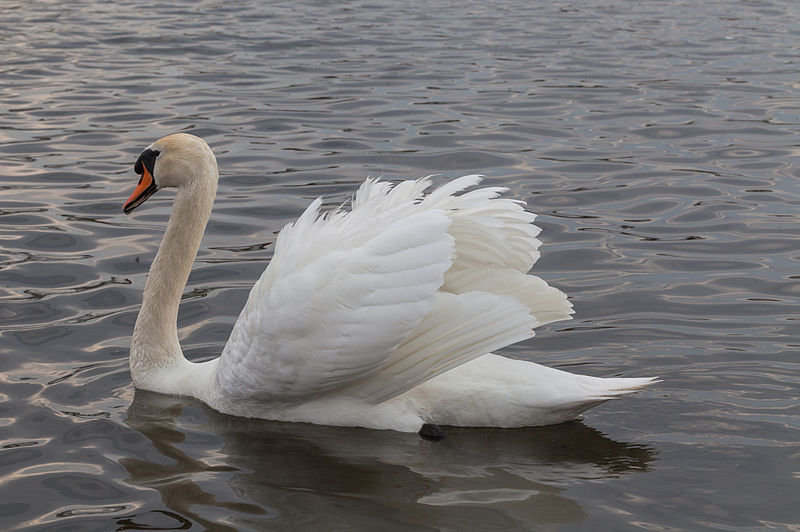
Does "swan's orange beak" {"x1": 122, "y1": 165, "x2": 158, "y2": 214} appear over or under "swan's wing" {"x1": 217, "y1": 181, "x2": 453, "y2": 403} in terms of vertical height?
over

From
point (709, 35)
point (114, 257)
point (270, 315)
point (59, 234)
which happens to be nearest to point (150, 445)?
point (270, 315)

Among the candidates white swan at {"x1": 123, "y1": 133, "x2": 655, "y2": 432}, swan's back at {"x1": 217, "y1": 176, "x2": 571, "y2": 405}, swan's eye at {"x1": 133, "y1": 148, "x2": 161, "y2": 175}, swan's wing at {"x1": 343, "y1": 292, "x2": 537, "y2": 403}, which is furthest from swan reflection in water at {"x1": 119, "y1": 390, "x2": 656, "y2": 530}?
swan's eye at {"x1": 133, "y1": 148, "x2": 161, "y2": 175}

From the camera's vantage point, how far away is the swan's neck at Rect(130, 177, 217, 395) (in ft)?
19.8

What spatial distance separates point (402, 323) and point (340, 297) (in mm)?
294

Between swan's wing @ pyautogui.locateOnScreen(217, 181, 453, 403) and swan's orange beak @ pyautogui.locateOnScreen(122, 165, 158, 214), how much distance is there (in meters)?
1.26

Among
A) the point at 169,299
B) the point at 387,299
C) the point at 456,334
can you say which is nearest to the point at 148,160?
the point at 169,299

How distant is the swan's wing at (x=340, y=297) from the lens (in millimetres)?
4914

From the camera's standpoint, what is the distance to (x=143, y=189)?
633 centimetres

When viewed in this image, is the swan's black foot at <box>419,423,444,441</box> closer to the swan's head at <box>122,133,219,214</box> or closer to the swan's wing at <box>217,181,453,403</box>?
the swan's wing at <box>217,181,453,403</box>

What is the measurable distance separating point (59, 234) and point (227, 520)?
432 centimetres

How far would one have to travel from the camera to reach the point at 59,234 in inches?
325

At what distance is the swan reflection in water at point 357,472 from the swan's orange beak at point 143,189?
1245mm

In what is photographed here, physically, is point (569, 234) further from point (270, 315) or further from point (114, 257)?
point (270, 315)

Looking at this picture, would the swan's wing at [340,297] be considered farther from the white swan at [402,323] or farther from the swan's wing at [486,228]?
the swan's wing at [486,228]
